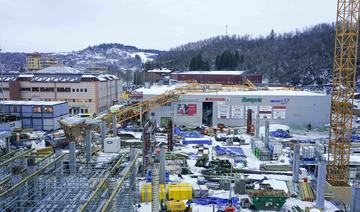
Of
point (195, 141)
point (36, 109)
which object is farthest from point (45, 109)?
point (195, 141)

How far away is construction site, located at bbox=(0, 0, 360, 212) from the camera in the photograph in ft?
28.4

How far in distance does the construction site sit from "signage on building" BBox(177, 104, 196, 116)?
7cm

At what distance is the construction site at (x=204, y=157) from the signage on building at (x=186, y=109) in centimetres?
7

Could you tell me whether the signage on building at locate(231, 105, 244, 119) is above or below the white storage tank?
above

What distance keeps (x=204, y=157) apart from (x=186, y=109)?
8921 mm

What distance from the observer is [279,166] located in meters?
15.1

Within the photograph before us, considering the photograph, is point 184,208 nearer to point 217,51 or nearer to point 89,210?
point 89,210

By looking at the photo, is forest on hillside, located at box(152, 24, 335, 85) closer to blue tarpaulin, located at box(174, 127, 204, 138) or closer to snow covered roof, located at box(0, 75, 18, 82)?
snow covered roof, located at box(0, 75, 18, 82)

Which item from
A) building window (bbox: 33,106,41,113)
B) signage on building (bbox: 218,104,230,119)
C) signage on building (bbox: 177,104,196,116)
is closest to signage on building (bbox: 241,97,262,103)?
signage on building (bbox: 218,104,230,119)

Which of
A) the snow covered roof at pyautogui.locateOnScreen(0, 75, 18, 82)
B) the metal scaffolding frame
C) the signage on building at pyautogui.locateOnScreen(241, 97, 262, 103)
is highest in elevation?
the snow covered roof at pyautogui.locateOnScreen(0, 75, 18, 82)

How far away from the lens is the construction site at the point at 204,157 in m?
8.65

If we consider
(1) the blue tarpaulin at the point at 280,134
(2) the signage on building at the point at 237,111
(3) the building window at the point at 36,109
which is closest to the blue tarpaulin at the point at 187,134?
(2) the signage on building at the point at 237,111

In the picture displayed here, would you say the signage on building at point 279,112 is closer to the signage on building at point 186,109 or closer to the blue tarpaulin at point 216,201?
the signage on building at point 186,109

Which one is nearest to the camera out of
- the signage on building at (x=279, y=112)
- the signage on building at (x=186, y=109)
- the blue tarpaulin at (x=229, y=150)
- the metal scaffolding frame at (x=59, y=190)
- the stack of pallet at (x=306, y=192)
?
the metal scaffolding frame at (x=59, y=190)
